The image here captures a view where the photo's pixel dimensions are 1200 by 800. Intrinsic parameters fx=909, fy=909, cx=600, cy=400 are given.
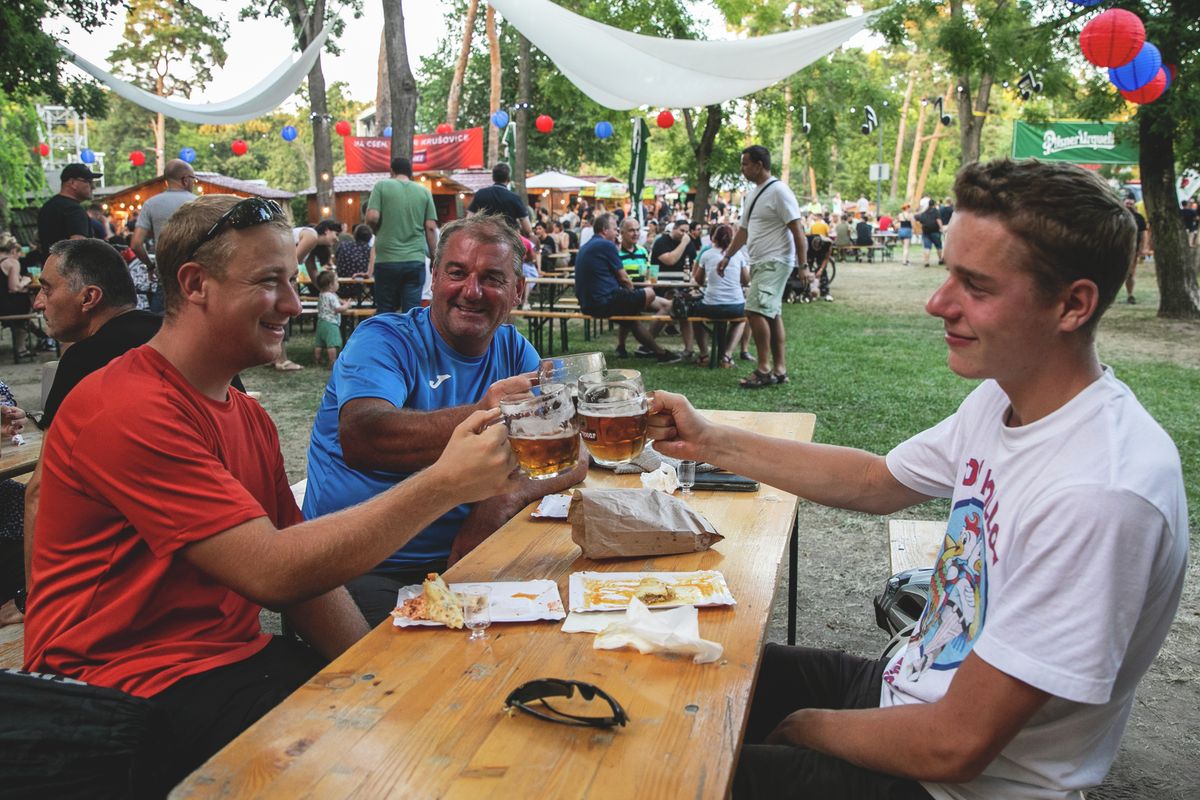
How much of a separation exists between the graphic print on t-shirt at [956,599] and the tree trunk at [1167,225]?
12.3m

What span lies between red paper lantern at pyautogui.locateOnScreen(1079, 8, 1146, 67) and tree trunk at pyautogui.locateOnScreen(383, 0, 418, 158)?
28.2 ft

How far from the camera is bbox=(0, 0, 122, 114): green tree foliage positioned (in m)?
12.9

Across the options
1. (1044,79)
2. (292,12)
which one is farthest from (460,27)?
(1044,79)

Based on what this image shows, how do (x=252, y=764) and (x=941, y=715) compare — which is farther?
(x=941, y=715)

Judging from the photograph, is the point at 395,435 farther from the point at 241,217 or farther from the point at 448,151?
the point at 448,151

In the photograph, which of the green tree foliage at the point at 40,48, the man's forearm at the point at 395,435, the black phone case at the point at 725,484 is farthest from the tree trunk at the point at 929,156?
the man's forearm at the point at 395,435

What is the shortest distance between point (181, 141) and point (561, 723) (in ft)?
211

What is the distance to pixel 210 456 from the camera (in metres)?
1.65

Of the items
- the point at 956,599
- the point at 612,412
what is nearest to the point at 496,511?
the point at 612,412

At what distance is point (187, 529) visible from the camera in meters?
1.56

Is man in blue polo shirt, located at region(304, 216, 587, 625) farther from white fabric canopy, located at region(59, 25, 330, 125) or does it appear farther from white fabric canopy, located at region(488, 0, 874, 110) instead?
white fabric canopy, located at region(59, 25, 330, 125)

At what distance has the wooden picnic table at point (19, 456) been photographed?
307 cm

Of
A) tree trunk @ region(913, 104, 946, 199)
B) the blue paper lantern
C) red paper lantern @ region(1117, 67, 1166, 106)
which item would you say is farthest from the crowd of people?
tree trunk @ region(913, 104, 946, 199)

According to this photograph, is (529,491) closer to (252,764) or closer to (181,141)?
(252,764)
